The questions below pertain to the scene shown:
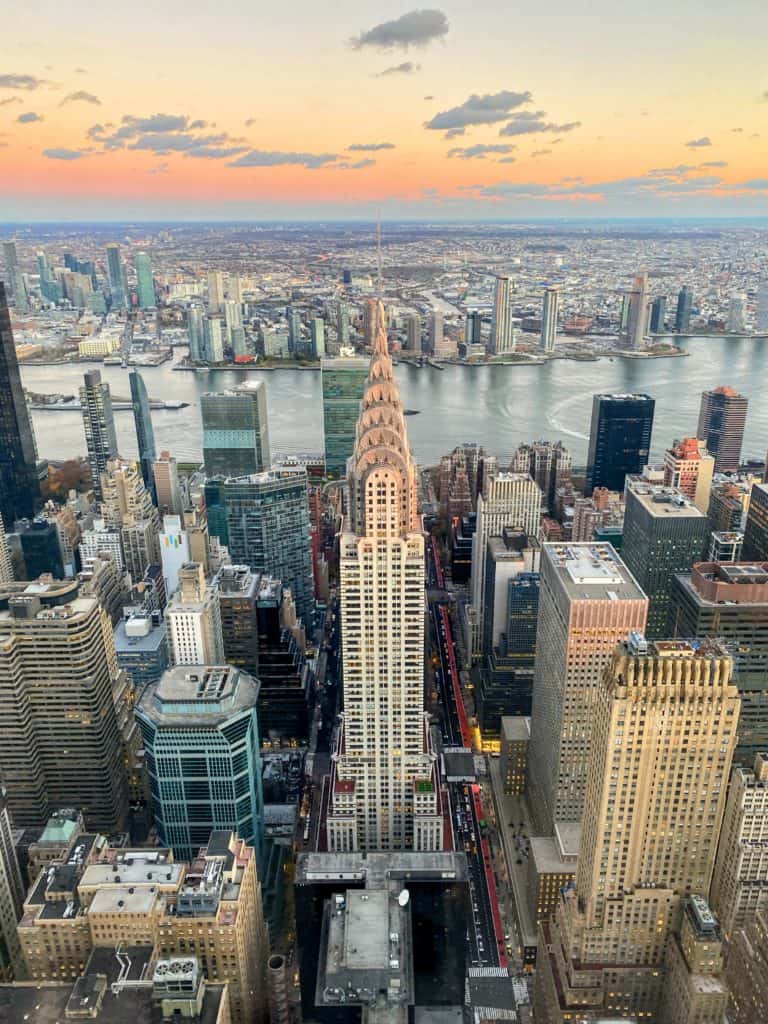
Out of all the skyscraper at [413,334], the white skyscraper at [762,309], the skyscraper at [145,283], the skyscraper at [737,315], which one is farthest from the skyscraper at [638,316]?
the skyscraper at [145,283]

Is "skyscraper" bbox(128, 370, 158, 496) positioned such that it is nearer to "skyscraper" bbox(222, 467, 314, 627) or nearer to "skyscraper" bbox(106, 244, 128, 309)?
"skyscraper" bbox(222, 467, 314, 627)

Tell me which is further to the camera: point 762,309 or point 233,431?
point 762,309

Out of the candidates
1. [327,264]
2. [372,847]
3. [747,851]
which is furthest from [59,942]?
[327,264]

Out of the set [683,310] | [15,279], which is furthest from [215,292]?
[683,310]

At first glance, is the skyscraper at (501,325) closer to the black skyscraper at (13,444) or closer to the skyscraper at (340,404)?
the skyscraper at (340,404)

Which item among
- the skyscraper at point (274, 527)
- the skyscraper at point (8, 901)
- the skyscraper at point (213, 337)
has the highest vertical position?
the skyscraper at point (213, 337)

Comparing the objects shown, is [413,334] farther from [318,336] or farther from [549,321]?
[549,321]

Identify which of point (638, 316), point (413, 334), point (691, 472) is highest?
point (638, 316)
